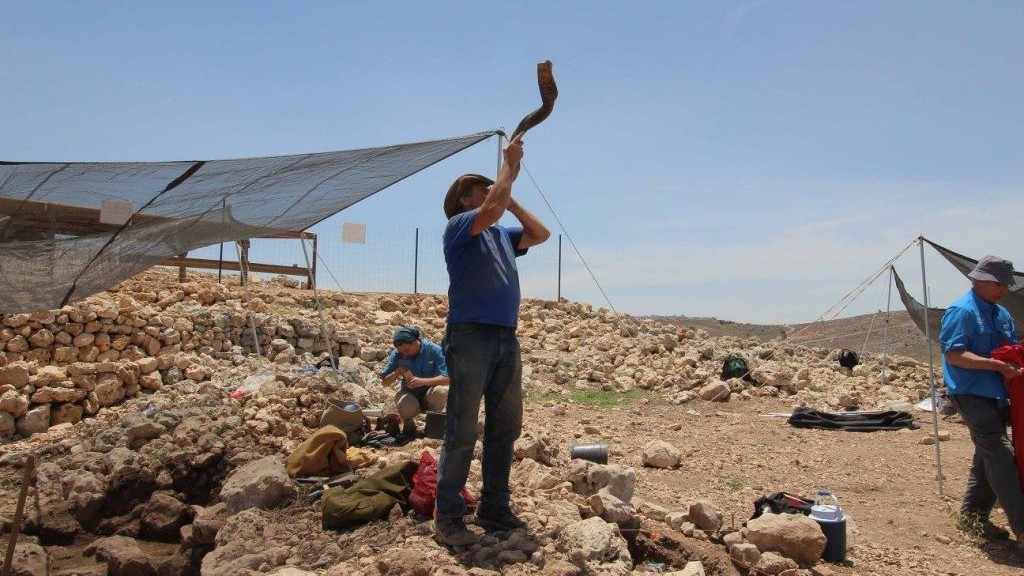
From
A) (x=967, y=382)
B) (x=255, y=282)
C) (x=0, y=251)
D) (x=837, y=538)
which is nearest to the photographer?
(x=837, y=538)

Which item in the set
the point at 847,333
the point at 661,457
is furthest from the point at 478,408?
the point at 847,333

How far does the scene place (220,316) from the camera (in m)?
12.3

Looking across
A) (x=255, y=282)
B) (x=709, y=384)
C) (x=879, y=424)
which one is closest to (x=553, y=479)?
(x=879, y=424)

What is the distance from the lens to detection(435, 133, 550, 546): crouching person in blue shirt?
3.58 m

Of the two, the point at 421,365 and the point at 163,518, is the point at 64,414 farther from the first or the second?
the point at 421,365

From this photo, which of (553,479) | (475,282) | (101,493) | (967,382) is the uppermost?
(475,282)

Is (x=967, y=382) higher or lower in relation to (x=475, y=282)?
lower

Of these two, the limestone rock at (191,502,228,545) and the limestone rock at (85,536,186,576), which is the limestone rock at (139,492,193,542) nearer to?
the limestone rock at (85,536,186,576)

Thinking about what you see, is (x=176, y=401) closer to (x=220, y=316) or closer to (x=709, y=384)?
(x=220, y=316)

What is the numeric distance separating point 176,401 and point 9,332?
3.16 metres

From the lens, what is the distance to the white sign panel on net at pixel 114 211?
554 cm

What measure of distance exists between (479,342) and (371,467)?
219cm

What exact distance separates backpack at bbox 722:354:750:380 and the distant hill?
11.0m

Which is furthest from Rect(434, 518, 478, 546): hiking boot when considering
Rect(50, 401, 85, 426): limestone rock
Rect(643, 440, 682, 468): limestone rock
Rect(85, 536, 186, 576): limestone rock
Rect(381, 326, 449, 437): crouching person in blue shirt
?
Rect(50, 401, 85, 426): limestone rock
